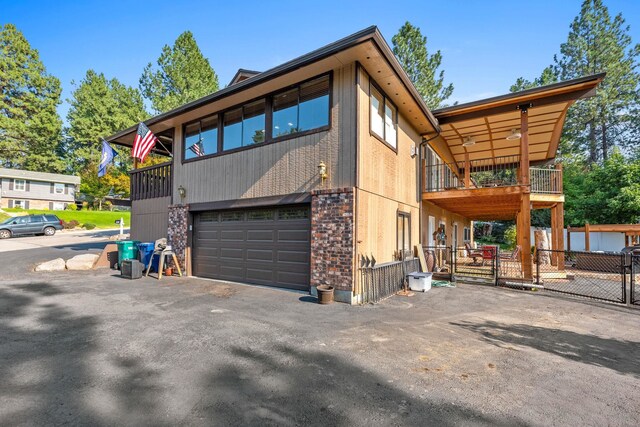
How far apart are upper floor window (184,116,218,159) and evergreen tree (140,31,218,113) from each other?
65.8ft

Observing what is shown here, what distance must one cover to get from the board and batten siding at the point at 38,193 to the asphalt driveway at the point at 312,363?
122 feet

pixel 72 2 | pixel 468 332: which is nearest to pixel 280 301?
pixel 468 332

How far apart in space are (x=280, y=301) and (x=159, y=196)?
774 cm

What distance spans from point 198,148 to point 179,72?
75.7 ft

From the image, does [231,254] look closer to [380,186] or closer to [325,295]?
[325,295]

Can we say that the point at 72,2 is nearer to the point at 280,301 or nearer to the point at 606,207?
the point at 280,301

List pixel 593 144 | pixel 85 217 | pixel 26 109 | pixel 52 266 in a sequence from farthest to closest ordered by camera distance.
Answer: pixel 26 109 < pixel 85 217 < pixel 593 144 < pixel 52 266

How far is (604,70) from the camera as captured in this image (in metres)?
25.9

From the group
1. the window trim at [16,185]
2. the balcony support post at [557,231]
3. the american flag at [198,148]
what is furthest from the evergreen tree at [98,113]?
the balcony support post at [557,231]

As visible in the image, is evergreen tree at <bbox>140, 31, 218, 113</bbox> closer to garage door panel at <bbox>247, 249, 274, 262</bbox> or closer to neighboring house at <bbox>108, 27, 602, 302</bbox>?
neighboring house at <bbox>108, 27, 602, 302</bbox>

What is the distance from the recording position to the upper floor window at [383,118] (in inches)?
300

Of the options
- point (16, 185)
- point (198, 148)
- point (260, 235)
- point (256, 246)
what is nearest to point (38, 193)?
point (16, 185)

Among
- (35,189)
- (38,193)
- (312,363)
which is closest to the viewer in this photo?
(312,363)

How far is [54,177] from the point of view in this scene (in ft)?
114
